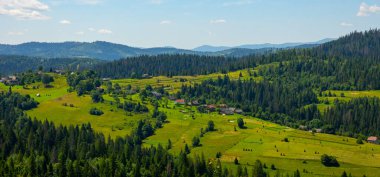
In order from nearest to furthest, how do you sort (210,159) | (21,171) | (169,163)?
1. (21,171)
2. (169,163)
3. (210,159)

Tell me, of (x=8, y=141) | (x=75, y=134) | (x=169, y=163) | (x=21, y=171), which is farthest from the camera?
(x=75, y=134)

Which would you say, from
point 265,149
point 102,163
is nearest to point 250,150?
point 265,149

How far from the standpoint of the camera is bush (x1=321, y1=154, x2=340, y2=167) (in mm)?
173875

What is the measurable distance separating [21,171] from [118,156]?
38.5 meters

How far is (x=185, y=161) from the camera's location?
152750mm

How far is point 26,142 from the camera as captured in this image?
573ft

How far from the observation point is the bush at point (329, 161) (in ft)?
570

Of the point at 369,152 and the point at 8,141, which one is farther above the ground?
the point at 8,141

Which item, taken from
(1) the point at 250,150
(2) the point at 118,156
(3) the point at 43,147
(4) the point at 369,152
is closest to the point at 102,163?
(2) the point at 118,156

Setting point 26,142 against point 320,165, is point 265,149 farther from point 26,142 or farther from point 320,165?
point 26,142

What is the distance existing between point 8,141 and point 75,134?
33.0 meters

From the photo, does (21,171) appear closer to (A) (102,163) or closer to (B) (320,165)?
(A) (102,163)

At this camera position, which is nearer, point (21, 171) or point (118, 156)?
point (21, 171)

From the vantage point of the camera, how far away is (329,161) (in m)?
174
